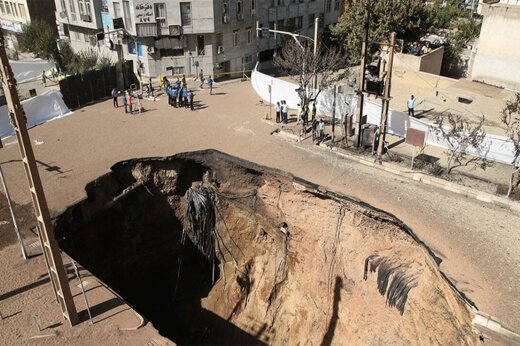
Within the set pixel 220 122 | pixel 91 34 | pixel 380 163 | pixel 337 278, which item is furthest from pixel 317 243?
pixel 91 34

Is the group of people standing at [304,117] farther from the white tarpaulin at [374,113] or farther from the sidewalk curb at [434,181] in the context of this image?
the white tarpaulin at [374,113]

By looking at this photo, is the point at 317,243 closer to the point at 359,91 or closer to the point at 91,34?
the point at 359,91

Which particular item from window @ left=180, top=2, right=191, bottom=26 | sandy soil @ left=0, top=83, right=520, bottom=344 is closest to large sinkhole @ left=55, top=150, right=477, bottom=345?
sandy soil @ left=0, top=83, right=520, bottom=344

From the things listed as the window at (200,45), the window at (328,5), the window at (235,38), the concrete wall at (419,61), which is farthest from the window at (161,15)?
the window at (328,5)

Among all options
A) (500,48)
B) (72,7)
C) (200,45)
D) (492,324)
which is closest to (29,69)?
(72,7)

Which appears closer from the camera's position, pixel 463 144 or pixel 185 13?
pixel 463 144

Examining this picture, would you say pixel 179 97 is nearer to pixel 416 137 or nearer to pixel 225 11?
pixel 225 11

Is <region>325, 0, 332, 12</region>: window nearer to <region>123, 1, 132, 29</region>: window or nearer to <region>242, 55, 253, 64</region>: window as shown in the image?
<region>242, 55, 253, 64</region>: window
